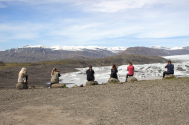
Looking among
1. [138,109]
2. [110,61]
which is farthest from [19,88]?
[110,61]

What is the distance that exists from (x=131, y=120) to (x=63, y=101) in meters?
5.52

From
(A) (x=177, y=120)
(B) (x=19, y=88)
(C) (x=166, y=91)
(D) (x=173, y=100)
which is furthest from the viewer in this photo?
(B) (x=19, y=88)

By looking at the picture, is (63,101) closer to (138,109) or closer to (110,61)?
(138,109)

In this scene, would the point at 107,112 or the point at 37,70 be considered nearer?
the point at 107,112

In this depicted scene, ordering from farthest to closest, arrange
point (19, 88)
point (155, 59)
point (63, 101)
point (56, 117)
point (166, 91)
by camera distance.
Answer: point (155, 59)
point (19, 88)
point (166, 91)
point (63, 101)
point (56, 117)

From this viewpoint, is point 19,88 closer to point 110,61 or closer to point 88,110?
point 88,110

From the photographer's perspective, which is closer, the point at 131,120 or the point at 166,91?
the point at 131,120

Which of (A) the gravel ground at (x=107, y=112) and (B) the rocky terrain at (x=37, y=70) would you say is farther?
(B) the rocky terrain at (x=37, y=70)

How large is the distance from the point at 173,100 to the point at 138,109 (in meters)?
2.93

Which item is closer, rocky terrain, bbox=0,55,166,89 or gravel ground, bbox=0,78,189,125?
gravel ground, bbox=0,78,189,125

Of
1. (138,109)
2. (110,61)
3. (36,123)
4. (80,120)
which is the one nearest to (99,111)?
(80,120)

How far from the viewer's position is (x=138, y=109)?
9117 millimetres

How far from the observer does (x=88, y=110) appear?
9344 millimetres

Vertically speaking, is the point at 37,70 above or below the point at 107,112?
below
